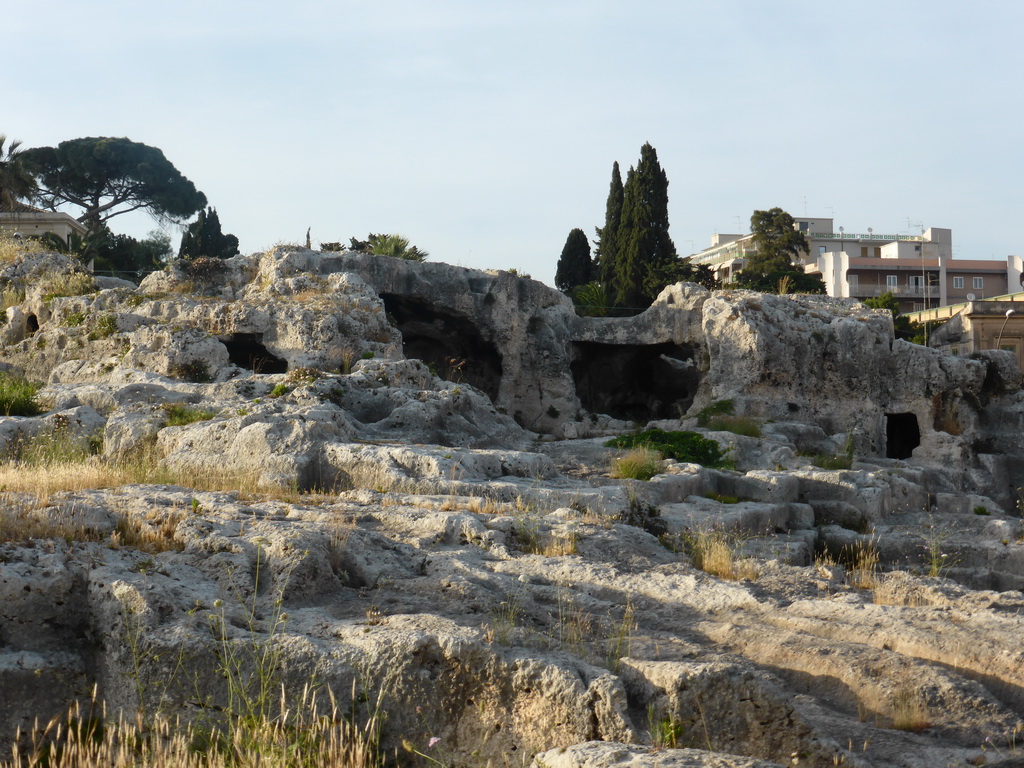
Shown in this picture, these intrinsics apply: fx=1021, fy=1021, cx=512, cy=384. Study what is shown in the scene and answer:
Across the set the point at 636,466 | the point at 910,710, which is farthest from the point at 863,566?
the point at 636,466

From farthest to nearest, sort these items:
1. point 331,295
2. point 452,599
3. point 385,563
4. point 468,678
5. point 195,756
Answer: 1. point 331,295
2. point 385,563
3. point 452,599
4. point 468,678
5. point 195,756

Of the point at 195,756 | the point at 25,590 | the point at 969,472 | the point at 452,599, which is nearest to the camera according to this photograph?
the point at 195,756

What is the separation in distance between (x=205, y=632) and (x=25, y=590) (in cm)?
128

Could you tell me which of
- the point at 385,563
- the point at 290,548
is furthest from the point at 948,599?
the point at 290,548

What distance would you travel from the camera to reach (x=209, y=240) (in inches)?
1762

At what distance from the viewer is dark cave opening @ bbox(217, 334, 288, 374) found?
21250 millimetres

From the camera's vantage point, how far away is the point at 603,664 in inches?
247

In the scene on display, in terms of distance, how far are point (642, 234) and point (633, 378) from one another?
41.8 ft

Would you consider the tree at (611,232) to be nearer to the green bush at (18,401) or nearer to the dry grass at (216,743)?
the green bush at (18,401)

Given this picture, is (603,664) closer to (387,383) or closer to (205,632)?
(205,632)

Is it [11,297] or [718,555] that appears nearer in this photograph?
[718,555]

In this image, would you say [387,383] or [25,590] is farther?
[387,383]

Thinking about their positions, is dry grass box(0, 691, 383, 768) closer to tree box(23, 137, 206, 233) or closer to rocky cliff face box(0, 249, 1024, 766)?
rocky cliff face box(0, 249, 1024, 766)

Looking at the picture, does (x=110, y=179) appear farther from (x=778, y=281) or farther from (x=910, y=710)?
(x=910, y=710)
